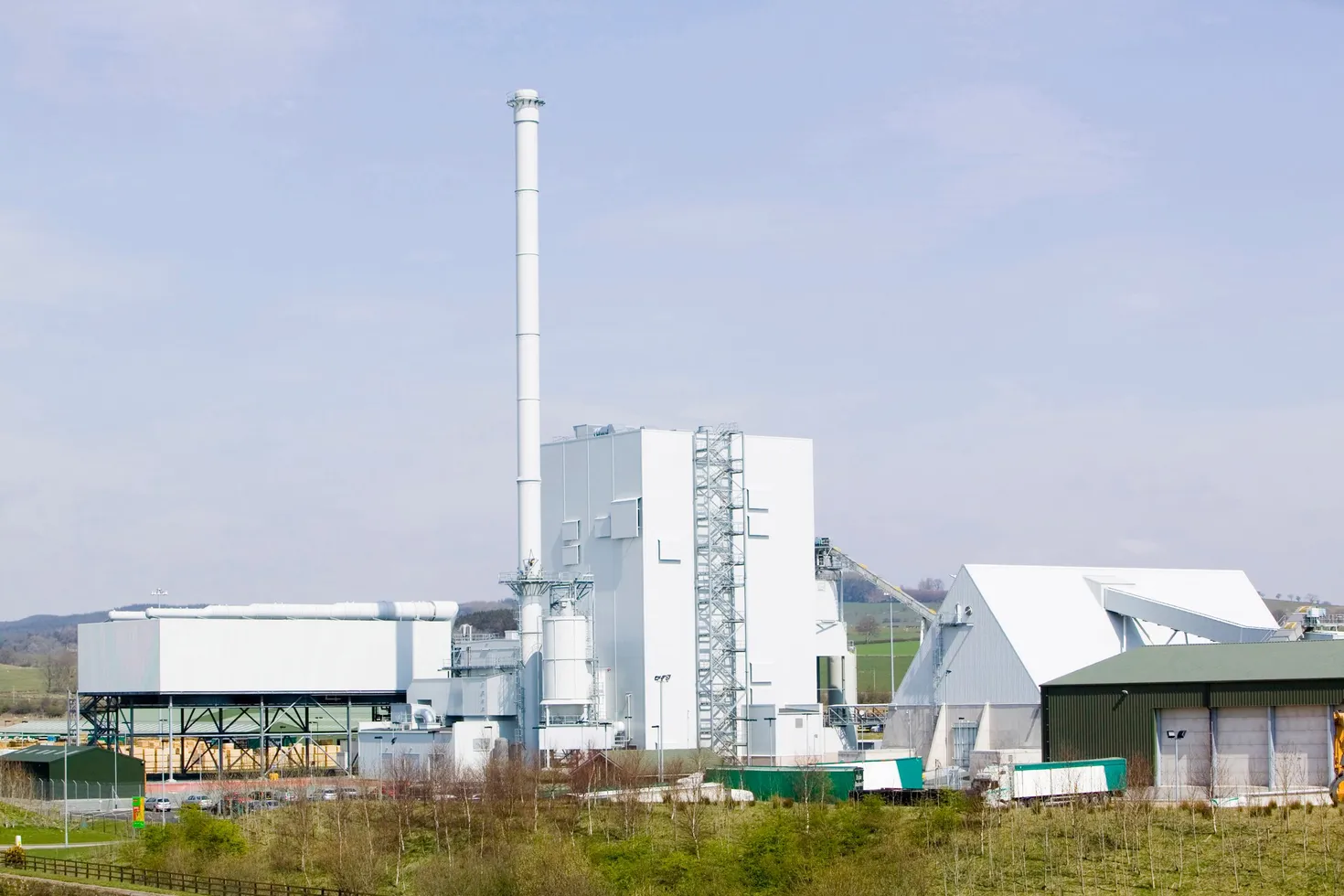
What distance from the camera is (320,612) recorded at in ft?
320

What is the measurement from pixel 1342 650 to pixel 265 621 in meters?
56.7

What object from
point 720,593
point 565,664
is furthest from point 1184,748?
point 565,664

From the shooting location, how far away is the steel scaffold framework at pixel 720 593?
84.6 m

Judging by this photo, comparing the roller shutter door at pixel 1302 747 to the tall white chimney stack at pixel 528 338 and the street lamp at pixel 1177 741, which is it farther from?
the tall white chimney stack at pixel 528 338

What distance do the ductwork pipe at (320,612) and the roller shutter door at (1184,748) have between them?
4944cm

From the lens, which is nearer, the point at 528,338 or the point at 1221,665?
the point at 1221,665

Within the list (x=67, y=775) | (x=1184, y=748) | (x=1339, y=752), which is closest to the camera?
(x=1339, y=752)

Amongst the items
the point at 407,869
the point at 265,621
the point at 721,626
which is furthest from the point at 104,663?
the point at 407,869

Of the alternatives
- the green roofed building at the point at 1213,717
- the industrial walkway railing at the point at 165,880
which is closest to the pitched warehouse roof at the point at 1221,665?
the green roofed building at the point at 1213,717

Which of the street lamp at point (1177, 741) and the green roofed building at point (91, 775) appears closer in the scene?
the street lamp at point (1177, 741)

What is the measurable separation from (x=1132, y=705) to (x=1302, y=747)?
6.04m

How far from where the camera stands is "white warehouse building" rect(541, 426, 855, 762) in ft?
275

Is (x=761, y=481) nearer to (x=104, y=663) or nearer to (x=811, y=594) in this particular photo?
(x=811, y=594)

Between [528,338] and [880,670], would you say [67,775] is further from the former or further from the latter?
Result: [880,670]
